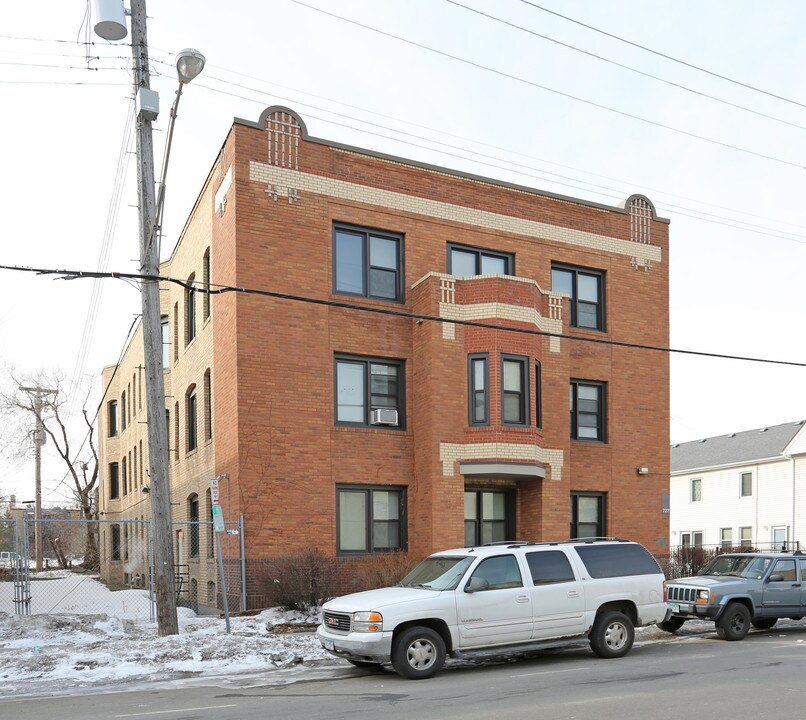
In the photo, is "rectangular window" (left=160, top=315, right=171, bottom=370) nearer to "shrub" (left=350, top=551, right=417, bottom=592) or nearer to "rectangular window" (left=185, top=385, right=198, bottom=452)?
"rectangular window" (left=185, top=385, right=198, bottom=452)

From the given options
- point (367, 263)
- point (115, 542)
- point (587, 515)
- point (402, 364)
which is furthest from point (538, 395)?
point (115, 542)

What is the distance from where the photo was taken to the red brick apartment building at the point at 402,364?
19.8 metres

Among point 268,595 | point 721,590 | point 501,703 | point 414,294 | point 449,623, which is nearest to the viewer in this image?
point 501,703

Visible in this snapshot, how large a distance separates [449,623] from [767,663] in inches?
185

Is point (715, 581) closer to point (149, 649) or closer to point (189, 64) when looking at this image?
point (149, 649)

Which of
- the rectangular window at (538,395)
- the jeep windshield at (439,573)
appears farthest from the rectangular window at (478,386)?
the jeep windshield at (439,573)

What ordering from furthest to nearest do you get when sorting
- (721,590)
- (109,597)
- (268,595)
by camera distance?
(109,597)
(268,595)
(721,590)

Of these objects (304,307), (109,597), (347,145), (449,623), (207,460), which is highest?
(347,145)

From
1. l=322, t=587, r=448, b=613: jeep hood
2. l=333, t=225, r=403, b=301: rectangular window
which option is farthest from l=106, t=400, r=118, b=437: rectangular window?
l=322, t=587, r=448, b=613: jeep hood

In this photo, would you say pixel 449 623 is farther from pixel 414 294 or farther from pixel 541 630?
pixel 414 294

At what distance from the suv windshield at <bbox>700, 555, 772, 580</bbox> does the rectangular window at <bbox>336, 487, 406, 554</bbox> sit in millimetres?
7098

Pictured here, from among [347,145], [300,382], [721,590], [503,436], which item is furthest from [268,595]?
→ [347,145]

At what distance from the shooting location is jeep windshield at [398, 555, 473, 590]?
12.5 metres

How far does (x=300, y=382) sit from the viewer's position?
2000cm
